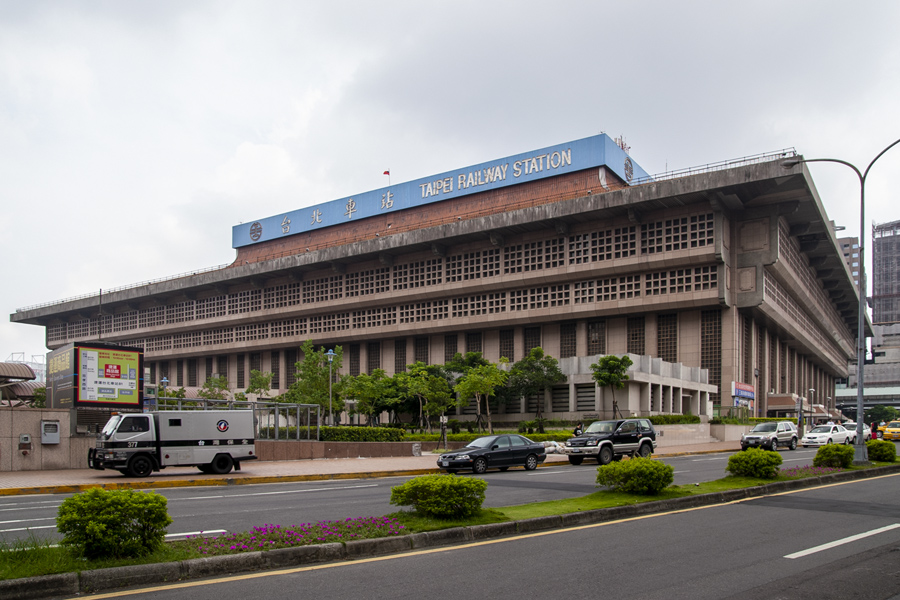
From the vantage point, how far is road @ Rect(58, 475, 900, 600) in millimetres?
7387

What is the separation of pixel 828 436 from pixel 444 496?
37.5 m

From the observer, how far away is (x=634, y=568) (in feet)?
27.9

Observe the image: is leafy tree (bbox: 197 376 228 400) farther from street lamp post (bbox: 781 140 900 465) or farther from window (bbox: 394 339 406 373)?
street lamp post (bbox: 781 140 900 465)

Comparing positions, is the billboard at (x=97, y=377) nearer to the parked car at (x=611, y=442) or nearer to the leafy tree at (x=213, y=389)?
the parked car at (x=611, y=442)

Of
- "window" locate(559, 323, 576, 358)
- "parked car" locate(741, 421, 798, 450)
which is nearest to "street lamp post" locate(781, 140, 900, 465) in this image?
"parked car" locate(741, 421, 798, 450)

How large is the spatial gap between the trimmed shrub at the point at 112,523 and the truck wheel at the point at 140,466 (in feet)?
49.5

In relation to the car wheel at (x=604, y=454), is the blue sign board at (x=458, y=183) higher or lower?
higher

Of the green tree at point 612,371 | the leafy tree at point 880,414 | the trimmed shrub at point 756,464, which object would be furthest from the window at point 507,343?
the leafy tree at point 880,414

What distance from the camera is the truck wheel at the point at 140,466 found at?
2188cm

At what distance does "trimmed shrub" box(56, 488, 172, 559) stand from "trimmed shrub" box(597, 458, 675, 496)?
8.53m

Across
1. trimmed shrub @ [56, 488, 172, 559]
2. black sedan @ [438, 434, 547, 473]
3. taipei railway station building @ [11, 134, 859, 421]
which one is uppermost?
taipei railway station building @ [11, 134, 859, 421]

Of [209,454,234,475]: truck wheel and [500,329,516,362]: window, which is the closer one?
[209,454,234,475]: truck wheel

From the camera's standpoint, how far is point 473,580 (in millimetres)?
7832

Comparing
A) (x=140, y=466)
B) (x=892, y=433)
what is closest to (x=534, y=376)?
(x=892, y=433)
